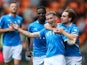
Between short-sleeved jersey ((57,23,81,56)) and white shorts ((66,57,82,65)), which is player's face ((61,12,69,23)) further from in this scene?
white shorts ((66,57,82,65))

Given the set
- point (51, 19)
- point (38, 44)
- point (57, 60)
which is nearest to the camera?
point (57, 60)

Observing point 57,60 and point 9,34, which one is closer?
point 57,60

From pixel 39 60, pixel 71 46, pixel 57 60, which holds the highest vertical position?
pixel 71 46

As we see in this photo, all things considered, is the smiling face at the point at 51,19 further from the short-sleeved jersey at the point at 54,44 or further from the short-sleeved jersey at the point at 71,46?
the short-sleeved jersey at the point at 71,46

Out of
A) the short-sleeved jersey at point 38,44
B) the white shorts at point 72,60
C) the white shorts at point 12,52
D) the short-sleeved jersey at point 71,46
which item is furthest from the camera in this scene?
the white shorts at point 12,52

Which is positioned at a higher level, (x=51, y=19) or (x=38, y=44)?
(x=51, y=19)

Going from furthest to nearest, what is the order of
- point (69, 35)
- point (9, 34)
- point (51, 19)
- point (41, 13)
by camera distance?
1. point (9, 34)
2. point (41, 13)
3. point (51, 19)
4. point (69, 35)

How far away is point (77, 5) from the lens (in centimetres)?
2353

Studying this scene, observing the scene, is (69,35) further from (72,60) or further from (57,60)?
(72,60)

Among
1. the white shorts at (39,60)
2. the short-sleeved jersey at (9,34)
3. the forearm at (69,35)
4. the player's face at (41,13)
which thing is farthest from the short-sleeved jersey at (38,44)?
the forearm at (69,35)

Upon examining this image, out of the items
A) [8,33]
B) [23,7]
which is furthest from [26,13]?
[8,33]

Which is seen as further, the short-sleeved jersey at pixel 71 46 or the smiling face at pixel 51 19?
the short-sleeved jersey at pixel 71 46

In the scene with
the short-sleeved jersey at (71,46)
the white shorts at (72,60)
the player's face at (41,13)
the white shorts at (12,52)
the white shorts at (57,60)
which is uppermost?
the player's face at (41,13)

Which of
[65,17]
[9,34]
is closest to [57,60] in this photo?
[65,17]
